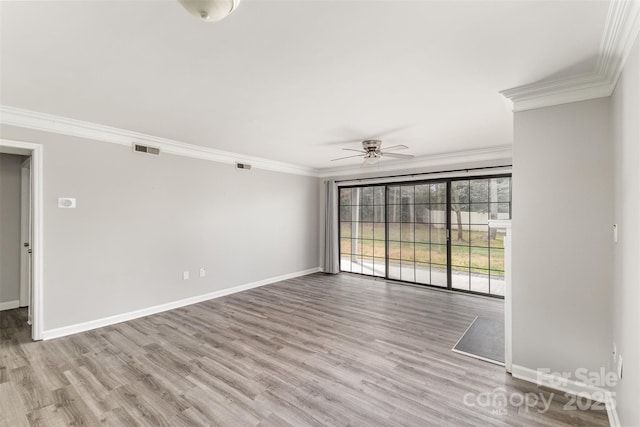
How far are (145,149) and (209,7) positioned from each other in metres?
3.34

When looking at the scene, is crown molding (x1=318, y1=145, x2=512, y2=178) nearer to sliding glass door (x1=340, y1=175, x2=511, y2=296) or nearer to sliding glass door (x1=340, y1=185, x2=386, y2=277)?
sliding glass door (x1=340, y1=175, x2=511, y2=296)

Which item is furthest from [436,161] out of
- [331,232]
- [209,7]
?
[209,7]

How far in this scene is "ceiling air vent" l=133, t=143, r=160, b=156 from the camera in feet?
12.6

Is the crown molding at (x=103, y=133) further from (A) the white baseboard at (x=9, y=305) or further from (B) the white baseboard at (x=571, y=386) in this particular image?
(B) the white baseboard at (x=571, y=386)

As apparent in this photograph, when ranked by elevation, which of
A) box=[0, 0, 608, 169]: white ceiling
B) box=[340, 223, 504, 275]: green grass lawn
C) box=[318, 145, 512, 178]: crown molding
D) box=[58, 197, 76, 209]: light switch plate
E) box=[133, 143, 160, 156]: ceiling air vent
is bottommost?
box=[340, 223, 504, 275]: green grass lawn

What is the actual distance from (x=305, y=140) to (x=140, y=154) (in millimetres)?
2333

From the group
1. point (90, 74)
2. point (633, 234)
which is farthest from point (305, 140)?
point (633, 234)

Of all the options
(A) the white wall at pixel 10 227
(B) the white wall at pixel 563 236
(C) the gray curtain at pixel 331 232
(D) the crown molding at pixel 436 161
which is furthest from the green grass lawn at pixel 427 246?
(A) the white wall at pixel 10 227

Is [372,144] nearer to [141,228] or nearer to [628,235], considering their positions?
[628,235]

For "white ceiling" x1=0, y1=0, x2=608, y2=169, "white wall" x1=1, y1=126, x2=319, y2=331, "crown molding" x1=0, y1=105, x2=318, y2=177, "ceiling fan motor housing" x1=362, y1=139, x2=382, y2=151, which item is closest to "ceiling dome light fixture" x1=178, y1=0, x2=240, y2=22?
"white ceiling" x1=0, y1=0, x2=608, y2=169

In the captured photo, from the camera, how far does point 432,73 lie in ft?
7.13

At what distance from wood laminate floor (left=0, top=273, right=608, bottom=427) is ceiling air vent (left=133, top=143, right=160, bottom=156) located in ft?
7.64

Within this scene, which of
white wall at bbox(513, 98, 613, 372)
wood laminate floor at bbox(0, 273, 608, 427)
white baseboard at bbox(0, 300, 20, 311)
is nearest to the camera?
wood laminate floor at bbox(0, 273, 608, 427)

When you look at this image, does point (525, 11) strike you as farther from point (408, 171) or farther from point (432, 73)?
point (408, 171)
